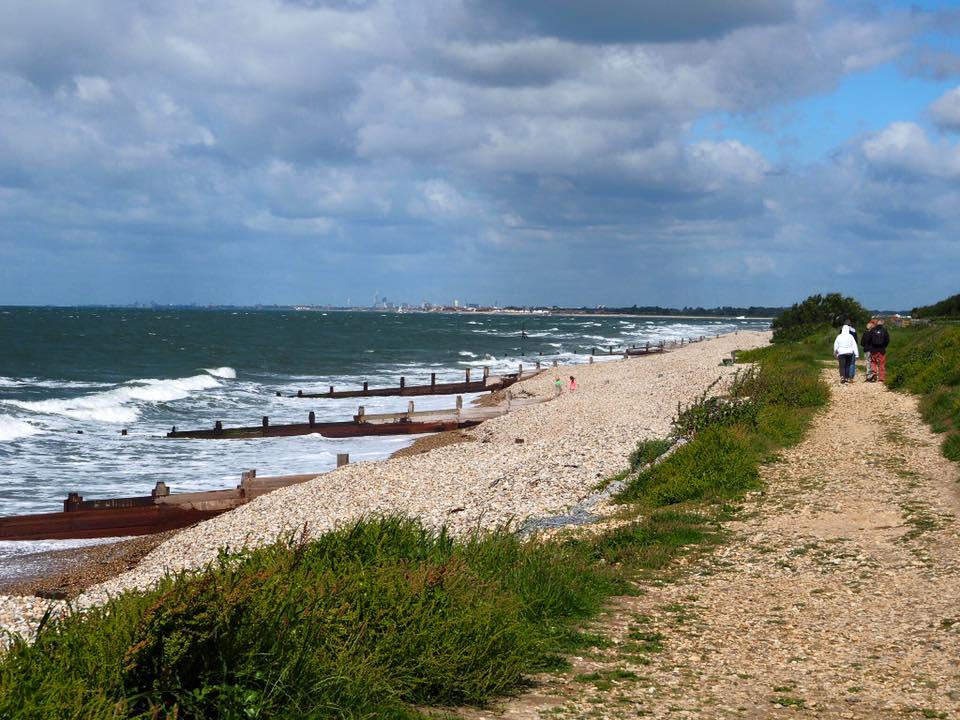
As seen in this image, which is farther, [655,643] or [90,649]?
[655,643]

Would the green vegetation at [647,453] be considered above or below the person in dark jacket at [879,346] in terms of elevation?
below

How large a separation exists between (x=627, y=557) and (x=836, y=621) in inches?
102

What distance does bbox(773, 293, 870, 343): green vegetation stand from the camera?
1889 inches

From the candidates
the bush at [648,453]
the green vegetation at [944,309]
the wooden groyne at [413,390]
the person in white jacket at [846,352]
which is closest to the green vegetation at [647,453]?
the bush at [648,453]

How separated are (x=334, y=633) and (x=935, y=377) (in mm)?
17948

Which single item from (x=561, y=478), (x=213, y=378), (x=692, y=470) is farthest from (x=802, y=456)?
(x=213, y=378)

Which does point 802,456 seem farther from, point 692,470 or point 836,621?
point 836,621

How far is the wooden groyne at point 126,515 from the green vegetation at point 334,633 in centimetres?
1112

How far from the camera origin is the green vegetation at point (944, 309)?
48822 mm

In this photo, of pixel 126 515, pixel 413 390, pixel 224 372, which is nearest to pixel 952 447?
pixel 126 515

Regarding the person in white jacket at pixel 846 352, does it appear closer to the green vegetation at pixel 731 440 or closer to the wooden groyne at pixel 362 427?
the green vegetation at pixel 731 440

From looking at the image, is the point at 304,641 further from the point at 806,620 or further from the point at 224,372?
the point at 224,372

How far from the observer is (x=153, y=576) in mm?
13578

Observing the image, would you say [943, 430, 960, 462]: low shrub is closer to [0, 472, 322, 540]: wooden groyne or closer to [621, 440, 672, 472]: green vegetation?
[621, 440, 672, 472]: green vegetation
